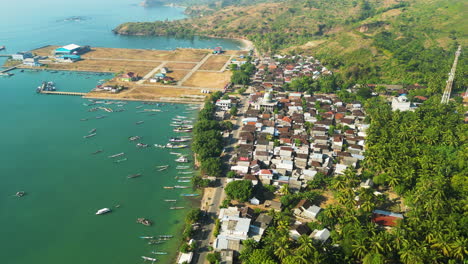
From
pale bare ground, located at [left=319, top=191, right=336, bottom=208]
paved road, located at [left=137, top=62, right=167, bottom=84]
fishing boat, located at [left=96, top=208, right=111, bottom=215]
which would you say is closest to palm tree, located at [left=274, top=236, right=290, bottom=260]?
pale bare ground, located at [left=319, top=191, right=336, bottom=208]

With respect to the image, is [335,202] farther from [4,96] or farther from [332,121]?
[4,96]

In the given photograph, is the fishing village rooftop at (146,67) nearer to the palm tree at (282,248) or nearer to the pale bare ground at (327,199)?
the pale bare ground at (327,199)

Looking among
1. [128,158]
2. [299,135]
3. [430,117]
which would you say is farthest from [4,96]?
[430,117]

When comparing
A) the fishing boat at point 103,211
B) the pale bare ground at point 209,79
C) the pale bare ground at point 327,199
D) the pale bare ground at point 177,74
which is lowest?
the fishing boat at point 103,211

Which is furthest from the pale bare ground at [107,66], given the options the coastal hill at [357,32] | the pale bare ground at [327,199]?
the pale bare ground at [327,199]

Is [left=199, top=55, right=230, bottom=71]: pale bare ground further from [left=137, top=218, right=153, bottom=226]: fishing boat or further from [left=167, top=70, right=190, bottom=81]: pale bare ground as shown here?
[left=137, top=218, right=153, bottom=226]: fishing boat

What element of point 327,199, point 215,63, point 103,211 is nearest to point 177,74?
point 215,63
